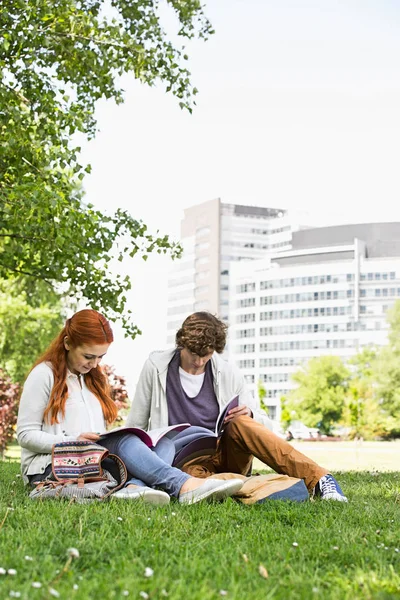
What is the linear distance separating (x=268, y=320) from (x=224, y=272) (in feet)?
95.8

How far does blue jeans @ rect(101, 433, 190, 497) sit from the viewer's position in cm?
485

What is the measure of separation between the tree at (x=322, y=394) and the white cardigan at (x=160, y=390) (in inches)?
2737

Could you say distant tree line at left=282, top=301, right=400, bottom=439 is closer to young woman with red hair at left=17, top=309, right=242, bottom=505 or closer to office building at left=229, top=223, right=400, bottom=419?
office building at left=229, top=223, right=400, bottom=419

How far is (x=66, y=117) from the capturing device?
945 cm

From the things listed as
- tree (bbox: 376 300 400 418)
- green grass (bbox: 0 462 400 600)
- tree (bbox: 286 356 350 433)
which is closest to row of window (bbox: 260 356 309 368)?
tree (bbox: 286 356 350 433)

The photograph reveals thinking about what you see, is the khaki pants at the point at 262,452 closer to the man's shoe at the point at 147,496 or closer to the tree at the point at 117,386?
the man's shoe at the point at 147,496

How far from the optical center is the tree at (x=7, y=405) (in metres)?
16.8

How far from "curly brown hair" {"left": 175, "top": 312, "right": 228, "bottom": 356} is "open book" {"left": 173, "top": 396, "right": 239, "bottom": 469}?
41cm

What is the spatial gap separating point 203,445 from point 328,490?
84cm

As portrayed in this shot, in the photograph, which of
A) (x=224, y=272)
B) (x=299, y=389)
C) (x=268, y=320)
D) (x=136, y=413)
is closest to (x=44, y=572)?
(x=136, y=413)

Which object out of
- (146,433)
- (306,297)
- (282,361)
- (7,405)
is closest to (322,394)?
(306,297)

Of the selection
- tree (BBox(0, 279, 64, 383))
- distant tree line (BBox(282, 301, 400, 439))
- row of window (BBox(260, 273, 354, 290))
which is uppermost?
row of window (BBox(260, 273, 354, 290))

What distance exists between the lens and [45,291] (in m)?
26.1

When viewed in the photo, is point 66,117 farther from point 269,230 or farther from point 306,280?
point 269,230
